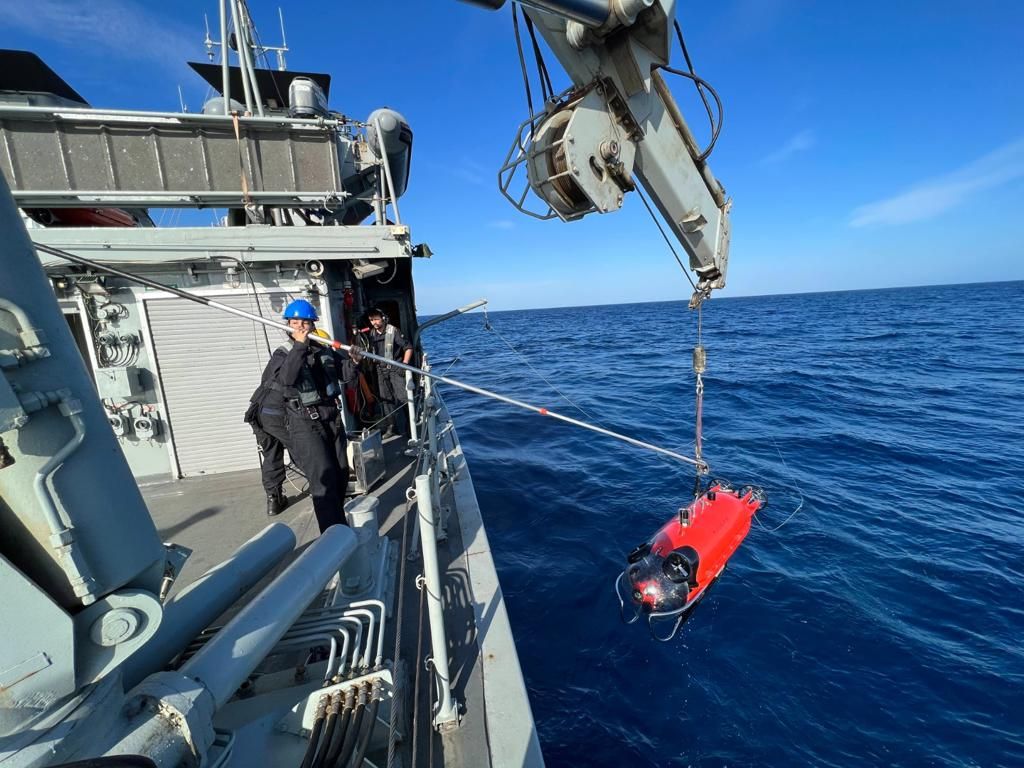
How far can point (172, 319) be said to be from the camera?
19.0ft

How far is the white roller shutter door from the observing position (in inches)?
230

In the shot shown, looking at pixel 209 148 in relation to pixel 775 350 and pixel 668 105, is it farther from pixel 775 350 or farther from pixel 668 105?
pixel 775 350

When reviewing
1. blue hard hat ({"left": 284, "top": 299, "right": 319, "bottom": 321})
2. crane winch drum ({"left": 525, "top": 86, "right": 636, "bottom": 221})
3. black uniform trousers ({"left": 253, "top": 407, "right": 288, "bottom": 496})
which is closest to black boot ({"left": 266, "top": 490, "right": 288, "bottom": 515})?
black uniform trousers ({"left": 253, "top": 407, "right": 288, "bottom": 496})

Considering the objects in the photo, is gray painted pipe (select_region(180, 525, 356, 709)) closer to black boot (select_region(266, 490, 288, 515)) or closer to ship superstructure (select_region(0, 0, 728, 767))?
ship superstructure (select_region(0, 0, 728, 767))

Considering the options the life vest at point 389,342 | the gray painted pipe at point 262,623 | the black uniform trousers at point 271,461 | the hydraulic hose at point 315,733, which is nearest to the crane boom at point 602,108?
the gray painted pipe at point 262,623

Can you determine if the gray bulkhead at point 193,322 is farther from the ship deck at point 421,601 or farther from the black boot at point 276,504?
the black boot at point 276,504

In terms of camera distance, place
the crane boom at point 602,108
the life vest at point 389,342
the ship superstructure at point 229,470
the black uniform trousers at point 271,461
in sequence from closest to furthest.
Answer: the ship superstructure at point 229,470 < the crane boom at point 602,108 < the black uniform trousers at point 271,461 < the life vest at point 389,342

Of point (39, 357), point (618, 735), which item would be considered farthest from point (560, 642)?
point (39, 357)

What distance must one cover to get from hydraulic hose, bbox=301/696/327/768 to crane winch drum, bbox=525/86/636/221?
3142 millimetres

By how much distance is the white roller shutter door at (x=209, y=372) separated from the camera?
5.83 metres

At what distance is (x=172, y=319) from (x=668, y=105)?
20.6 ft

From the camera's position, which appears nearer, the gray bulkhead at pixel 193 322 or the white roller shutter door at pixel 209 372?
the gray bulkhead at pixel 193 322

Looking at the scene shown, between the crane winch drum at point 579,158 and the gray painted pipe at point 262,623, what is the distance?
263cm

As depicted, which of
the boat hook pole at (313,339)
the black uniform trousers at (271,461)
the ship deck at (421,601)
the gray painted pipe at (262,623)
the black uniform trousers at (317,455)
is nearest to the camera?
the gray painted pipe at (262,623)
